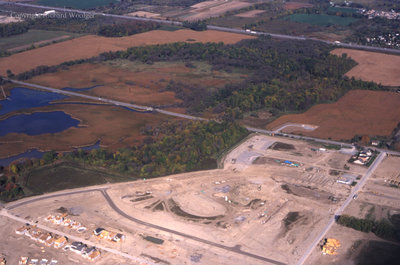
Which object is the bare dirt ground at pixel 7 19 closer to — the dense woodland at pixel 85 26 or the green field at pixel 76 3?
the dense woodland at pixel 85 26

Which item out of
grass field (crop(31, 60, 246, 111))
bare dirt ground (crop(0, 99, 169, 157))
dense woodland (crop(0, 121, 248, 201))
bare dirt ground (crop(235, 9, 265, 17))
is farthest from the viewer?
bare dirt ground (crop(235, 9, 265, 17))

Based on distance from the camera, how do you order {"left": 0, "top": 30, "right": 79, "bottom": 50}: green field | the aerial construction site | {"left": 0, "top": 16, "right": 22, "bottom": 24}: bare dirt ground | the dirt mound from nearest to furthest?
the aerial construction site
the dirt mound
{"left": 0, "top": 30, "right": 79, "bottom": 50}: green field
{"left": 0, "top": 16, "right": 22, "bottom": 24}: bare dirt ground

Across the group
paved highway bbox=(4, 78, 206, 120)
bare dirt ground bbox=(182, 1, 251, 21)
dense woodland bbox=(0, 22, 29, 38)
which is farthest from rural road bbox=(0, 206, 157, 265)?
bare dirt ground bbox=(182, 1, 251, 21)

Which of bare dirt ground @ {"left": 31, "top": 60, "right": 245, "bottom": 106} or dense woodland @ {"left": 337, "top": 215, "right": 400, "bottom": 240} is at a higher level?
bare dirt ground @ {"left": 31, "top": 60, "right": 245, "bottom": 106}

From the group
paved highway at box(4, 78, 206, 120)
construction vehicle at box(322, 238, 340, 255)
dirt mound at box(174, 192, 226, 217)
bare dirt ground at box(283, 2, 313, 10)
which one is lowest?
construction vehicle at box(322, 238, 340, 255)

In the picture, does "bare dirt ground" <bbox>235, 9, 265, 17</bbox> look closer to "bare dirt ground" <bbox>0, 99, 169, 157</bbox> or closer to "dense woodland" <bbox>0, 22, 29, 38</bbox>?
"dense woodland" <bbox>0, 22, 29, 38</bbox>

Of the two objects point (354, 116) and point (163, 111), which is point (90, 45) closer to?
point (163, 111)

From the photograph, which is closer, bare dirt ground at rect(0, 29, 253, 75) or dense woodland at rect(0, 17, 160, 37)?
bare dirt ground at rect(0, 29, 253, 75)
